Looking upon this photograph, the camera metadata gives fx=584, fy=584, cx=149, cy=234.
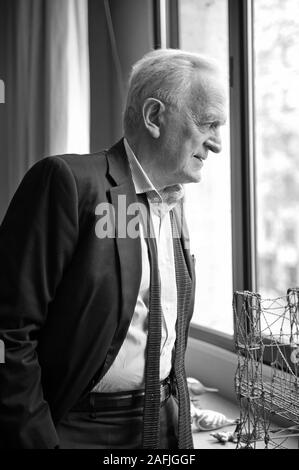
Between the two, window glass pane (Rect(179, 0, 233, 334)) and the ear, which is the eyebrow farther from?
window glass pane (Rect(179, 0, 233, 334))

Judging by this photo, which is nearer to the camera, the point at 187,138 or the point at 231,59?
the point at 187,138

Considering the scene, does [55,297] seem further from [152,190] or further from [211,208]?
[211,208]

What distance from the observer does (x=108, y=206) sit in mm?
1008

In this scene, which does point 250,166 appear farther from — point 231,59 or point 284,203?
point 231,59

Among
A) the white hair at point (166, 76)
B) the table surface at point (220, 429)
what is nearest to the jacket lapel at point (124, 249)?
the white hair at point (166, 76)

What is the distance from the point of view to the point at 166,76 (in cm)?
104

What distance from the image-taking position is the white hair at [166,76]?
3.40ft

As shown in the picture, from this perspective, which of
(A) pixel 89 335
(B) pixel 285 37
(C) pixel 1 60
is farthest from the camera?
(C) pixel 1 60

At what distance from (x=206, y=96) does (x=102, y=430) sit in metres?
0.62

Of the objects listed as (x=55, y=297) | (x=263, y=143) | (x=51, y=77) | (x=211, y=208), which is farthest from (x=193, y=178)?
(x=51, y=77)

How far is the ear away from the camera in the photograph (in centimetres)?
105

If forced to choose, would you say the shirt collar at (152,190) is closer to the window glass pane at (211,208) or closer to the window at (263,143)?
the window at (263,143)
